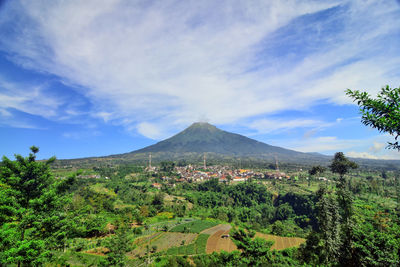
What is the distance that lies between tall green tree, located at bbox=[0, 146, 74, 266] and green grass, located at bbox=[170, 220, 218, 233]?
33.0 meters

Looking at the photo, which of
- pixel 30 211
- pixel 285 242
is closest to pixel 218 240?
pixel 285 242

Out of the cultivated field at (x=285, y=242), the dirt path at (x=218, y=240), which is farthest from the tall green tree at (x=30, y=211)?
the cultivated field at (x=285, y=242)

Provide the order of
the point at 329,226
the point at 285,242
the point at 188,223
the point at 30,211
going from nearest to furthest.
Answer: the point at 30,211, the point at 329,226, the point at 285,242, the point at 188,223

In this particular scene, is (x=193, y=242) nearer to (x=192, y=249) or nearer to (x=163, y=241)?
(x=192, y=249)

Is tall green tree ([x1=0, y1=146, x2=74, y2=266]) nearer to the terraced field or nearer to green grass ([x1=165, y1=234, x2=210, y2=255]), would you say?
the terraced field

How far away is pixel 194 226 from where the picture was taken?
4375cm

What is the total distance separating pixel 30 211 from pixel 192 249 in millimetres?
27698

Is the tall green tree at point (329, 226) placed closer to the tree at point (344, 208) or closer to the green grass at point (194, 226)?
the tree at point (344, 208)

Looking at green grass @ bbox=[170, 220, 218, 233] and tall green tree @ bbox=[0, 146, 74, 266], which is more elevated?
tall green tree @ bbox=[0, 146, 74, 266]

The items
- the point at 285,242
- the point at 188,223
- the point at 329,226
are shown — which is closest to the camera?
the point at 329,226

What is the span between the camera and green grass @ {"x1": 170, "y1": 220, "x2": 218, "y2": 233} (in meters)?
40.6

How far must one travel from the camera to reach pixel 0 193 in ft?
31.0

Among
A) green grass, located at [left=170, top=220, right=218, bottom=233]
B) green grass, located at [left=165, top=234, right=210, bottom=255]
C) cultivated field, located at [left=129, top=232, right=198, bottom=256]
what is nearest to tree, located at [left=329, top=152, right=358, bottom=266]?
green grass, located at [left=165, top=234, right=210, bottom=255]

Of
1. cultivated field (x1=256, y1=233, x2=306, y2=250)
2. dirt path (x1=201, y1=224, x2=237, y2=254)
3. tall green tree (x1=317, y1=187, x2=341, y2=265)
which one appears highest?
tall green tree (x1=317, y1=187, x2=341, y2=265)
